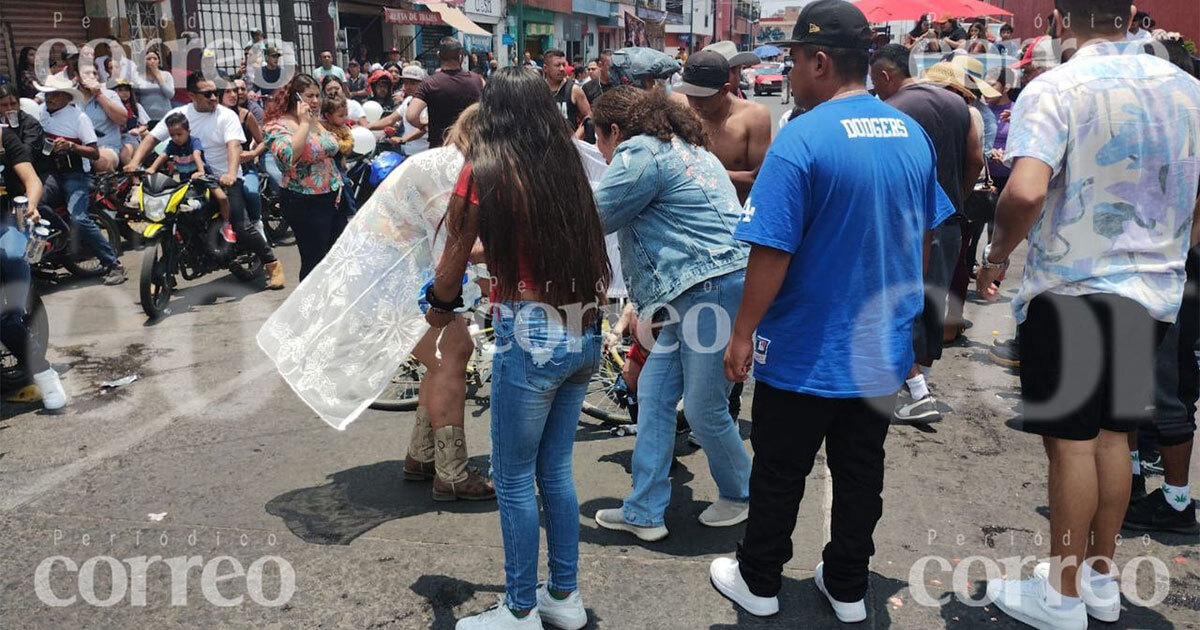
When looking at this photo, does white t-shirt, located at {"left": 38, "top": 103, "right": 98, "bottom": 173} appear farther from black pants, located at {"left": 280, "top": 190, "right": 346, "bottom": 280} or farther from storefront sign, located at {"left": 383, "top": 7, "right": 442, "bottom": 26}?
storefront sign, located at {"left": 383, "top": 7, "right": 442, "bottom": 26}

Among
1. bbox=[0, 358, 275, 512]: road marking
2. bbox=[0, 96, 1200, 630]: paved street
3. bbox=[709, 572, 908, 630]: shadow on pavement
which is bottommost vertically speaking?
bbox=[709, 572, 908, 630]: shadow on pavement

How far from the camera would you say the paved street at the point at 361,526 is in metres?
3.20

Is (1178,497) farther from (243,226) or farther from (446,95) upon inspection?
(243,226)

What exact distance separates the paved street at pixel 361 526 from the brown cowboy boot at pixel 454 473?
0.23 ft

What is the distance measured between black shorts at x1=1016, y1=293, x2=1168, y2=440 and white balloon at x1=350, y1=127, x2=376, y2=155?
7.37 m

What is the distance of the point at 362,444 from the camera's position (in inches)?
184

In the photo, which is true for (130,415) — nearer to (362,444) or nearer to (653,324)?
(362,444)

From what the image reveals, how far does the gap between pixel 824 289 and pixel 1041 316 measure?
734 mm

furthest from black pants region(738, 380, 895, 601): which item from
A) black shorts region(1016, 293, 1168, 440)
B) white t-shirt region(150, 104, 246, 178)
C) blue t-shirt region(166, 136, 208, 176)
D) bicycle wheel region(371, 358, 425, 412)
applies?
Result: blue t-shirt region(166, 136, 208, 176)

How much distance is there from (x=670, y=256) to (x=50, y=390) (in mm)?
3739

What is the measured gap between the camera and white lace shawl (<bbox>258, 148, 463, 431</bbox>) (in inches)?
148

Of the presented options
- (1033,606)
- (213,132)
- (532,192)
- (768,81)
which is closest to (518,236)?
(532,192)

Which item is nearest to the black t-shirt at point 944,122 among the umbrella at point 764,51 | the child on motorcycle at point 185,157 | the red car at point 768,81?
A: the umbrella at point 764,51

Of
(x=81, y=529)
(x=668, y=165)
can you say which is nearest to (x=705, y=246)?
A: (x=668, y=165)
